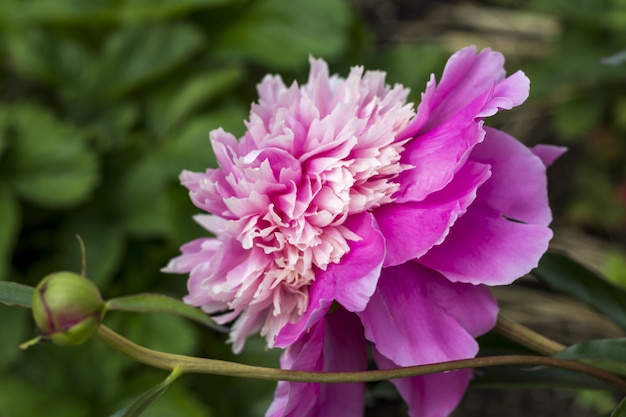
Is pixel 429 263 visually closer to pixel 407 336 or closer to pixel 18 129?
pixel 407 336

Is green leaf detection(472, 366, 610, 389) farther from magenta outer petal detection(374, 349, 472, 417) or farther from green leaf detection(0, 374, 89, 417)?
green leaf detection(0, 374, 89, 417)

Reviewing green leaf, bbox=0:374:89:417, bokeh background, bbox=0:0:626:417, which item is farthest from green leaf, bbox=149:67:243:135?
green leaf, bbox=0:374:89:417

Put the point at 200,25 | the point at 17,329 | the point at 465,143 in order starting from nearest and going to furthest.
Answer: the point at 465,143 → the point at 17,329 → the point at 200,25

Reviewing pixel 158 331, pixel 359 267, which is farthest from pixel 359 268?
pixel 158 331

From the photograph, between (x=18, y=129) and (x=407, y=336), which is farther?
(x=18, y=129)

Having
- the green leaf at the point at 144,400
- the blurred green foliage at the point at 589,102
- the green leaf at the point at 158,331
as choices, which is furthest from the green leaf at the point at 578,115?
the green leaf at the point at 144,400

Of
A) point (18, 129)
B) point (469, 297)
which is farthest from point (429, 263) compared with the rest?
point (18, 129)

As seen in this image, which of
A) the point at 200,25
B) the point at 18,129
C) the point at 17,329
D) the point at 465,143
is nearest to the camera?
the point at 465,143
